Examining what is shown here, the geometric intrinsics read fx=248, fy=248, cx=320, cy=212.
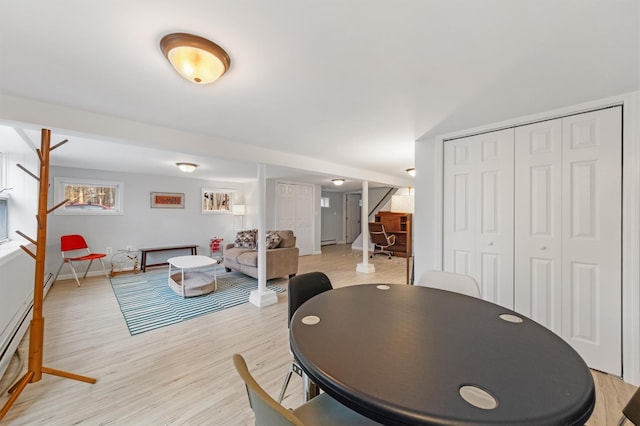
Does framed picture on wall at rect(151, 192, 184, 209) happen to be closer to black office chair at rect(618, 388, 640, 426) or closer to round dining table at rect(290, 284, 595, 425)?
round dining table at rect(290, 284, 595, 425)

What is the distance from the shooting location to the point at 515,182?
232cm

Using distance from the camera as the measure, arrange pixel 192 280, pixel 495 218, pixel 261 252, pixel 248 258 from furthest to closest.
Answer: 1. pixel 248 258
2. pixel 192 280
3. pixel 261 252
4. pixel 495 218

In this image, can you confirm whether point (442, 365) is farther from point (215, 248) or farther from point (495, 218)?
point (215, 248)

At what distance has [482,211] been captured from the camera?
2.52 metres

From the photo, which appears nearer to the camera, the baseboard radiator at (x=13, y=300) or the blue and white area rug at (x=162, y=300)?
the baseboard radiator at (x=13, y=300)

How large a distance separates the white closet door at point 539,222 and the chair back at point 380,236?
4.82 m

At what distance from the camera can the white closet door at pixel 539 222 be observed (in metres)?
2.13

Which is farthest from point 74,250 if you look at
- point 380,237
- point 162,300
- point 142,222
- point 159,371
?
point 380,237

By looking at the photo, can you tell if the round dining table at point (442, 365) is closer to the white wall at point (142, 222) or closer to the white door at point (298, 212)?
the white door at point (298, 212)

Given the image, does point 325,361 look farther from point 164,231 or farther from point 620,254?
point 164,231

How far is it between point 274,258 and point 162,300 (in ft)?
5.78

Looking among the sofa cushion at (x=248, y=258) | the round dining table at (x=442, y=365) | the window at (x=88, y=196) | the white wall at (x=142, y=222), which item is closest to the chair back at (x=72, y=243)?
the white wall at (x=142, y=222)

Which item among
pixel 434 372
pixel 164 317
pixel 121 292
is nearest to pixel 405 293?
pixel 434 372

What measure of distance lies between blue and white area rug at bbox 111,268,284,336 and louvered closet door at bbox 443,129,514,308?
2767 millimetres
